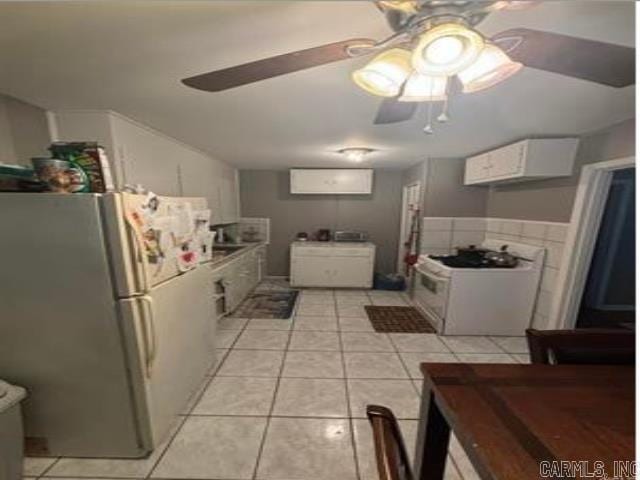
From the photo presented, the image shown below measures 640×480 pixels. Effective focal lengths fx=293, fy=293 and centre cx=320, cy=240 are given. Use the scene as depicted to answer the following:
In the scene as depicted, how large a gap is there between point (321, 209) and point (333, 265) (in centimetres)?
103

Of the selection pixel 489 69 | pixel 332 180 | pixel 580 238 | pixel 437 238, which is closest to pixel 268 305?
pixel 332 180

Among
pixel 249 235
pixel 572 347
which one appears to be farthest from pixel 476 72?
pixel 249 235

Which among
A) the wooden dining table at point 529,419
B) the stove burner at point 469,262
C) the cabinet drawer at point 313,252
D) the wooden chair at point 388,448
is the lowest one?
the cabinet drawer at point 313,252

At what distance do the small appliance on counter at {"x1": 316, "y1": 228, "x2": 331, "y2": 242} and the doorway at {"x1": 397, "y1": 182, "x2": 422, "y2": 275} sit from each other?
1.19 metres

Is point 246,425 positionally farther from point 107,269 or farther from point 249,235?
point 249,235

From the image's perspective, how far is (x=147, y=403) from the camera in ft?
4.70

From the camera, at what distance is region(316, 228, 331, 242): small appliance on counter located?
4.85 m

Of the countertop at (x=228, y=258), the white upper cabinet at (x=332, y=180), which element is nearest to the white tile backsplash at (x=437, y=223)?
the white upper cabinet at (x=332, y=180)

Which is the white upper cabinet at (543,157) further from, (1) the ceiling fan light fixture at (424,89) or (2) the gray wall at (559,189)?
(1) the ceiling fan light fixture at (424,89)

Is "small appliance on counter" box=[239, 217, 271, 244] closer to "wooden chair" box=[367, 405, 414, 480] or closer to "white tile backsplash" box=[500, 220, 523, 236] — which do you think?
"white tile backsplash" box=[500, 220, 523, 236]

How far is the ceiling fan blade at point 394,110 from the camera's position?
1.36m

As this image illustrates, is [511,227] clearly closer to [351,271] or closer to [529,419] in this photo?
[351,271]

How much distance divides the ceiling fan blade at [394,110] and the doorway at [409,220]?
247 cm

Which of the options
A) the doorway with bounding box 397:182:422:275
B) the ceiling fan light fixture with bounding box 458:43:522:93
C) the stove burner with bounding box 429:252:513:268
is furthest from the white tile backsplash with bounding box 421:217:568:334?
the ceiling fan light fixture with bounding box 458:43:522:93
